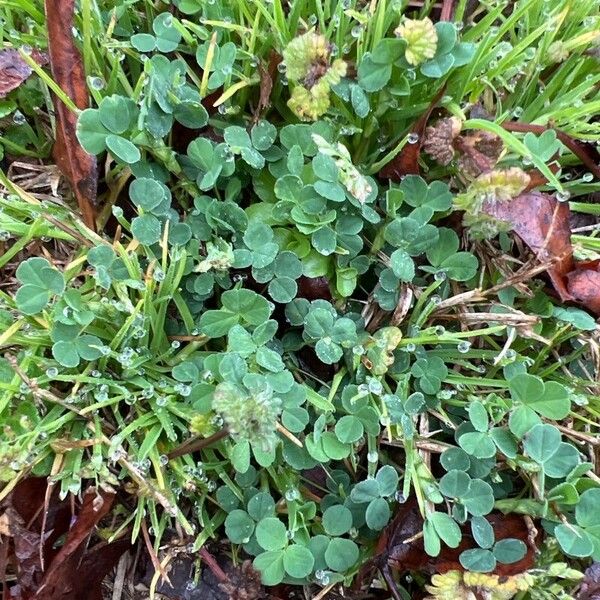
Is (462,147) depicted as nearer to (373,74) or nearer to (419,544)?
(373,74)

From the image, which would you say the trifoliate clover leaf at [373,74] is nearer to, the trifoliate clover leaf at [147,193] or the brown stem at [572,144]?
the brown stem at [572,144]

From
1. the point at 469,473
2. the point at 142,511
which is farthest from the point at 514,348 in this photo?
the point at 142,511

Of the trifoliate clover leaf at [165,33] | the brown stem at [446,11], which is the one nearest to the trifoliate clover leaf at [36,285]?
the trifoliate clover leaf at [165,33]

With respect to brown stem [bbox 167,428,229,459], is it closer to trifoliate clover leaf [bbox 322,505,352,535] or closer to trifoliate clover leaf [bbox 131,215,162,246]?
trifoliate clover leaf [bbox 322,505,352,535]

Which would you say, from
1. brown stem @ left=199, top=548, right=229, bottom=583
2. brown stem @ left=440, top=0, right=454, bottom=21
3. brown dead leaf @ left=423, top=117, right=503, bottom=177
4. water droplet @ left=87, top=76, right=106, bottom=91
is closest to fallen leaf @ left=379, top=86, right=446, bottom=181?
brown dead leaf @ left=423, top=117, right=503, bottom=177

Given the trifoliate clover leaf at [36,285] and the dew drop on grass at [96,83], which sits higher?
the dew drop on grass at [96,83]

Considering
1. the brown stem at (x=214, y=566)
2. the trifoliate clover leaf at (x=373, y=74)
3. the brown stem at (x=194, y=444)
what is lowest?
the brown stem at (x=214, y=566)
